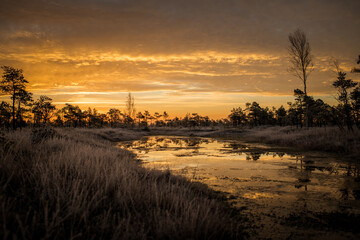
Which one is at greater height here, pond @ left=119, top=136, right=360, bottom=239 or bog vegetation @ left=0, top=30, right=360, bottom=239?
bog vegetation @ left=0, top=30, right=360, bottom=239

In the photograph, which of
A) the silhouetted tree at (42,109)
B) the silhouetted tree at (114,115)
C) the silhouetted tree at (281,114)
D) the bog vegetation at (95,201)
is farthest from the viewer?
the silhouetted tree at (114,115)

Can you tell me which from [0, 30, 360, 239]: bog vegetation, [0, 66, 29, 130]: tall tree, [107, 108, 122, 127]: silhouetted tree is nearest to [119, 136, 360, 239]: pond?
[0, 30, 360, 239]: bog vegetation

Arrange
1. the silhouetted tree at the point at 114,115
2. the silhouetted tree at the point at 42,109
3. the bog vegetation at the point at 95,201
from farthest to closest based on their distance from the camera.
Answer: the silhouetted tree at the point at 114,115
the silhouetted tree at the point at 42,109
the bog vegetation at the point at 95,201

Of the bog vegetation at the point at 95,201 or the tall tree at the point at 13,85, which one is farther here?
the tall tree at the point at 13,85

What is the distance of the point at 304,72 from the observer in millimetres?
23797

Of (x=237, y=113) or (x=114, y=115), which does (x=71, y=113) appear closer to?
(x=114, y=115)

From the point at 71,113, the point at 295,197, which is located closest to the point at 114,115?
the point at 71,113

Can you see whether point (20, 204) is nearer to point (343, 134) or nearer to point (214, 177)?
point (214, 177)

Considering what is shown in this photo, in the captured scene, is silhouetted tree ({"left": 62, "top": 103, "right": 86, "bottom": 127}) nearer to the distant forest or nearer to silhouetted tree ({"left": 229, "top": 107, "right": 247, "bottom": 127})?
the distant forest

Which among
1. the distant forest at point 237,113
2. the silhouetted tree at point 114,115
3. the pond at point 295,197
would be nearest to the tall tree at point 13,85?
the distant forest at point 237,113

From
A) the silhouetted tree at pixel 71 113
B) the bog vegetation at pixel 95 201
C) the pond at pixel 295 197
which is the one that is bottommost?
the pond at pixel 295 197

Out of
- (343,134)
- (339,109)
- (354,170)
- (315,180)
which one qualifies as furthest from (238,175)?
(339,109)

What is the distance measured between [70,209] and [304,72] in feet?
94.7

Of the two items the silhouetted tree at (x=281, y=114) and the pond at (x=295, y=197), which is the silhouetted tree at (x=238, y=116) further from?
the pond at (x=295, y=197)
